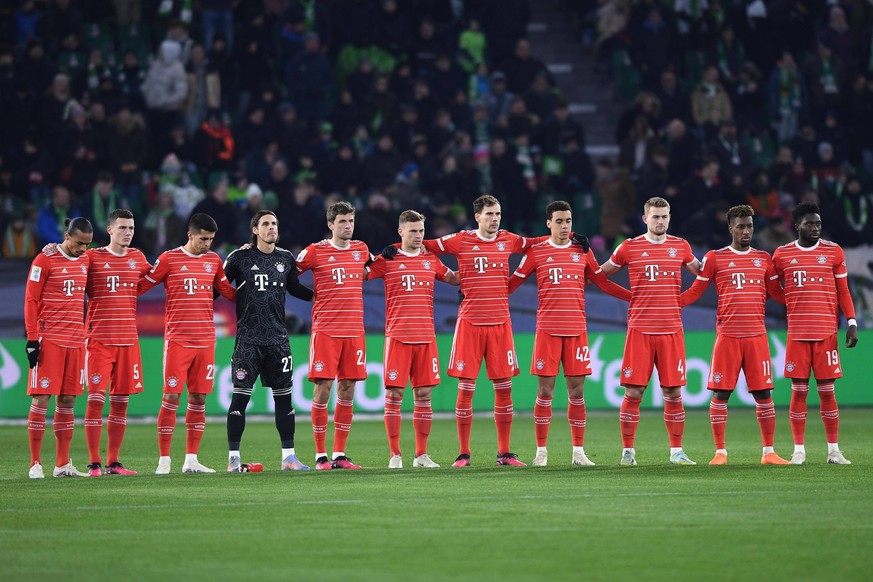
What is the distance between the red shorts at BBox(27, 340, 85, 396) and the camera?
1298 centimetres

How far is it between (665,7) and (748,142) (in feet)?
10.9

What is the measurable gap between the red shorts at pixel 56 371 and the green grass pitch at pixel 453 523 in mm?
841

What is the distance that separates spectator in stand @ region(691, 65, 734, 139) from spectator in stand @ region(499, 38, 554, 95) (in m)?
2.68

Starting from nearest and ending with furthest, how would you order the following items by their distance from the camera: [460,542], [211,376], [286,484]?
[460,542], [286,484], [211,376]

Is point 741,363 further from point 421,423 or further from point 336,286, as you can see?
point 336,286

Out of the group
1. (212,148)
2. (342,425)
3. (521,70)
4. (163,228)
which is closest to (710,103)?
(521,70)

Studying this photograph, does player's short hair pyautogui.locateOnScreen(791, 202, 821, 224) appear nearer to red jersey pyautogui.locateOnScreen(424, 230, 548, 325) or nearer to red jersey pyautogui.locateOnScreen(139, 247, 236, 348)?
red jersey pyautogui.locateOnScreen(424, 230, 548, 325)

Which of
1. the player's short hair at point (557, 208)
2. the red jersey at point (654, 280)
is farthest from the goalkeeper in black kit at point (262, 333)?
the red jersey at point (654, 280)

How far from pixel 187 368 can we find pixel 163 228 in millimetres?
9629

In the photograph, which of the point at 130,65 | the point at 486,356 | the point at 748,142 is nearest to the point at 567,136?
the point at 748,142

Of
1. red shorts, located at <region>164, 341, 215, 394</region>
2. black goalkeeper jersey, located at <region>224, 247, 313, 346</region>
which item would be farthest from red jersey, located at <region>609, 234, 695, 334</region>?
red shorts, located at <region>164, 341, 215, 394</region>

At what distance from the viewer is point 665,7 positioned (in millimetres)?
28078

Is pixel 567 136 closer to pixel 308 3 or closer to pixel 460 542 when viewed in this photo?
pixel 308 3

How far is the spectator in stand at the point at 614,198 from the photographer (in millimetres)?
24609
